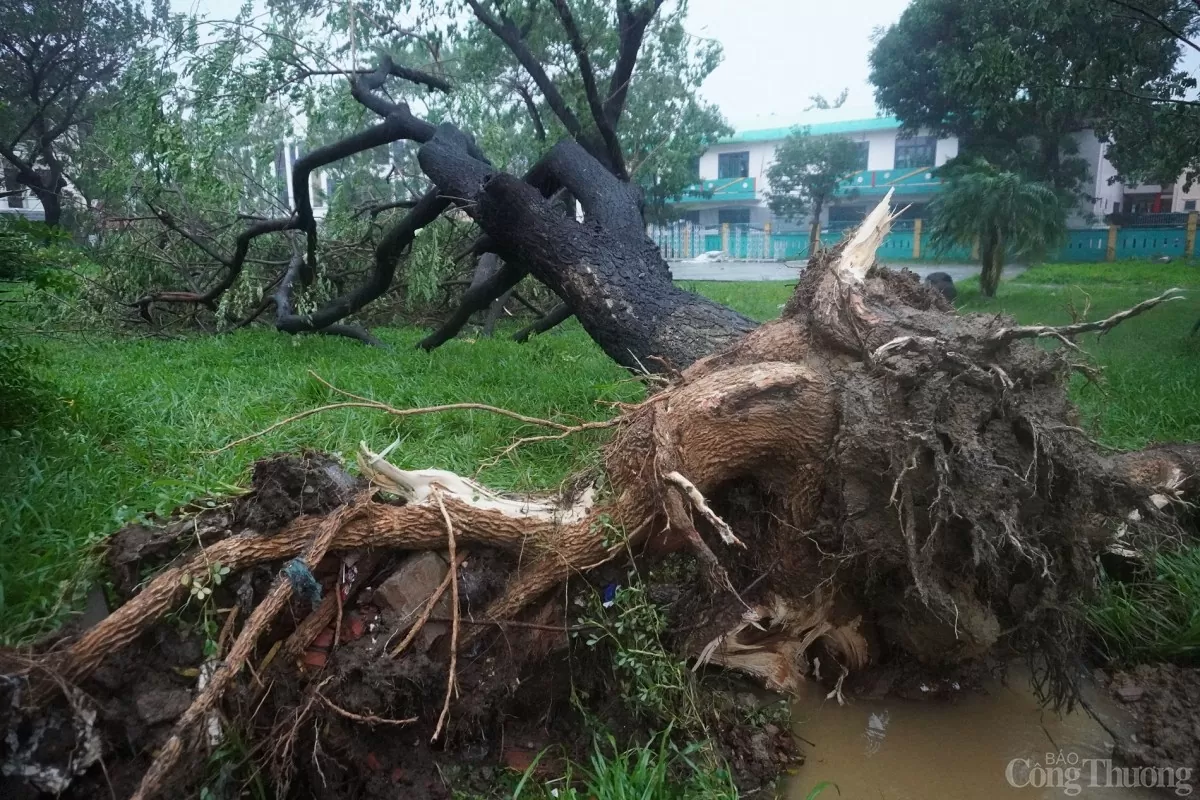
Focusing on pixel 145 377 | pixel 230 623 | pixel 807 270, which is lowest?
pixel 230 623

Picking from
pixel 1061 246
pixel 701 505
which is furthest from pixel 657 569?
pixel 1061 246

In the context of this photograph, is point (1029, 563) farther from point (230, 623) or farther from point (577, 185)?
point (577, 185)

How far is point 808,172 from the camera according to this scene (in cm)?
607

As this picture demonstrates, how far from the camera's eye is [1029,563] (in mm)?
2508

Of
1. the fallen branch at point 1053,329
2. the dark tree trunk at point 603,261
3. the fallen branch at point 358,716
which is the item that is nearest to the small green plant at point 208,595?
the fallen branch at point 358,716

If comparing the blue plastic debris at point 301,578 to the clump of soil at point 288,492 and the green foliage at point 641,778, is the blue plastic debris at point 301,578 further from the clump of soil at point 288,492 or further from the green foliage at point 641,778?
the green foliage at point 641,778

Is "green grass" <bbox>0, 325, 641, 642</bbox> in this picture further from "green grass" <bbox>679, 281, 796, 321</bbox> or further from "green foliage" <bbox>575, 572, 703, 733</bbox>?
"green grass" <bbox>679, 281, 796, 321</bbox>

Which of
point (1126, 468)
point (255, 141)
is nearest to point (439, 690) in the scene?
point (1126, 468)

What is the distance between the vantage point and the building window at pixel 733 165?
24.2ft

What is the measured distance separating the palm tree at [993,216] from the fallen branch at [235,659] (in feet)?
16.0

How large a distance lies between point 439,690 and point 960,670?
1909 millimetres

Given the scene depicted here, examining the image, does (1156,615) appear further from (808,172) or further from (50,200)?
(50,200)

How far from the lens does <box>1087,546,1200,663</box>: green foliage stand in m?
2.84

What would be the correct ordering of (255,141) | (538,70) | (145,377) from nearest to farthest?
(145,377) < (538,70) < (255,141)
